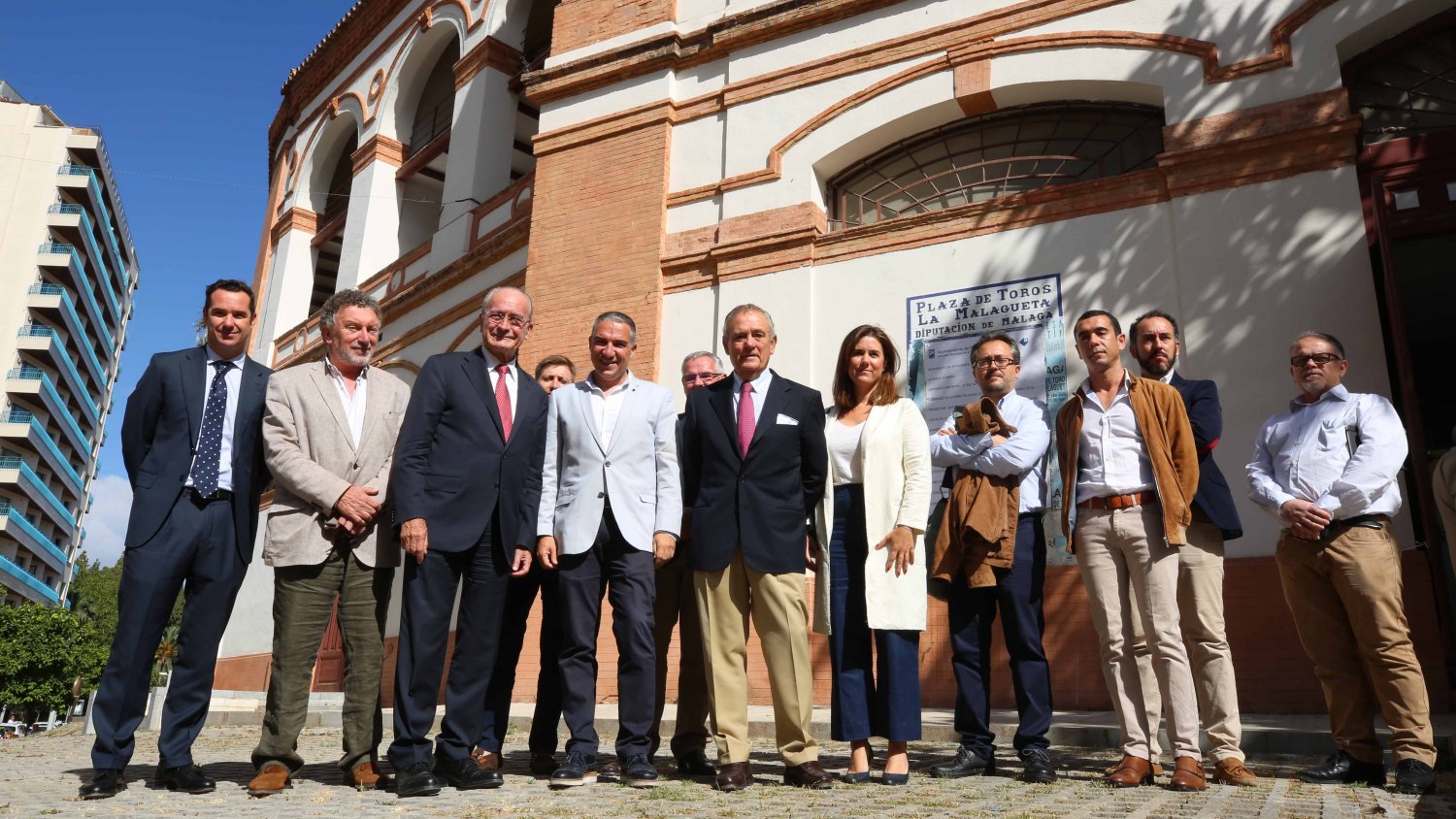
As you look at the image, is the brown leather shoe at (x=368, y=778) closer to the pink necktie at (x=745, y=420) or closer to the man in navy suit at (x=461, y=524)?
the man in navy suit at (x=461, y=524)

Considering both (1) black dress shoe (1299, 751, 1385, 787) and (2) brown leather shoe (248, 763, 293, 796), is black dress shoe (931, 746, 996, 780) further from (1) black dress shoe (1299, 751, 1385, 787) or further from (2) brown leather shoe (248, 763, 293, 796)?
(2) brown leather shoe (248, 763, 293, 796)

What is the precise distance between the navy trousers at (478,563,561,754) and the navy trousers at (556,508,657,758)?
332 mm

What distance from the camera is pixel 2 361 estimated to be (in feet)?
167

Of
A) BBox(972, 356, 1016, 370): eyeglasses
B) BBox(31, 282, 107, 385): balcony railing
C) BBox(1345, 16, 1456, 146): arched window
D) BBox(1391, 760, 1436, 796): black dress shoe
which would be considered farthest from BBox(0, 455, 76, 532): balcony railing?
BBox(1391, 760, 1436, 796): black dress shoe

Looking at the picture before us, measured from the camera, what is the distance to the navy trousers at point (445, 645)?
3.79 meters

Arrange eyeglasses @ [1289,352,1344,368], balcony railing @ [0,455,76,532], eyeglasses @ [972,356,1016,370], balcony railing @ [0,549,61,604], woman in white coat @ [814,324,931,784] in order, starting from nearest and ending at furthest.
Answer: woman in white coat @ [814,324,931,784]
eyeglasses @ [1289,352,1344,368]
eyeglasses @ [972,356,1016,370]
balcony railing @ [0,549,61,604]
balcony railing @ [0,455,76,532]

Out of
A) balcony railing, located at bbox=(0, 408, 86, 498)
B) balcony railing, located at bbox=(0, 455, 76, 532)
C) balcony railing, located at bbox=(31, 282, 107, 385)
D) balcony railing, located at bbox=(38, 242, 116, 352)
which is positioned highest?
balcony railing, located at bbox=(38, 242, 116, 352)

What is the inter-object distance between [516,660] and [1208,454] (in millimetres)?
3113

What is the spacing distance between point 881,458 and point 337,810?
7.74 feet

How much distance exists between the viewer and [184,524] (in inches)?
155

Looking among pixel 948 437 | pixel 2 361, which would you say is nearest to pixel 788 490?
pixel 948 437

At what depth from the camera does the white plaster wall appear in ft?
21.5

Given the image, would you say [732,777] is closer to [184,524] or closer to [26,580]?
[184,524]

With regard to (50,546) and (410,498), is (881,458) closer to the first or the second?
(410,498)
